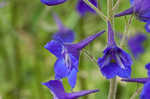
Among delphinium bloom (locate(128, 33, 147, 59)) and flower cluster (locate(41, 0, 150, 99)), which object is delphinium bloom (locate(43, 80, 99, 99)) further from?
delphinium bloom (locate(128, 33, 147, 59))

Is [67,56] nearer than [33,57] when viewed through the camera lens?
Yes

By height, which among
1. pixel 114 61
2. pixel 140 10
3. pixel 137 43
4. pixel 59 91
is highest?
pixel 140 10

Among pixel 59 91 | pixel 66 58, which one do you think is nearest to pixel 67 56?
pixel 66 58

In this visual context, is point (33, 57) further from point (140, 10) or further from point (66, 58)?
point (140, 10)

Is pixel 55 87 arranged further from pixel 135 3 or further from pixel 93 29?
pixel 93 29

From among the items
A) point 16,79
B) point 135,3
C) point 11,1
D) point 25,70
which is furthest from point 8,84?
point 135,3

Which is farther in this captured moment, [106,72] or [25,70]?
[25,70]

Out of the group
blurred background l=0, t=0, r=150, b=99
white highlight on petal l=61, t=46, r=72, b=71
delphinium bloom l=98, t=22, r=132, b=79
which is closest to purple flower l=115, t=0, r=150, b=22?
delphinium bloom l=98, t=22, r=132, b=79
